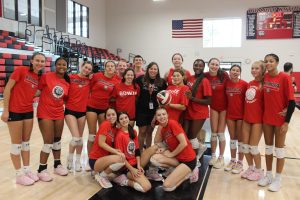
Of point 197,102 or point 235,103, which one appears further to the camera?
point 235,103

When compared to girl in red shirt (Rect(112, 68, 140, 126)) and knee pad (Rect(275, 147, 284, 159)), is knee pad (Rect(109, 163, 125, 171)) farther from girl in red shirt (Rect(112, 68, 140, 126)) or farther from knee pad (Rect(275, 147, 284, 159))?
knee pad (Rect(275, 147, 284, 159))

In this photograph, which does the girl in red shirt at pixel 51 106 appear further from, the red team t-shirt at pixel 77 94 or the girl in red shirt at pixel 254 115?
the girl in red shirt at pixel 254 115

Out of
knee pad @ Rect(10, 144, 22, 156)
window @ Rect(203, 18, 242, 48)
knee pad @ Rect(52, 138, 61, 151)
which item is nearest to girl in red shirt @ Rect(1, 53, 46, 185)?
knee pad @ Rect(10, 144, 22, 156)

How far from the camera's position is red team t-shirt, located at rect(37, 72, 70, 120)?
3211mm

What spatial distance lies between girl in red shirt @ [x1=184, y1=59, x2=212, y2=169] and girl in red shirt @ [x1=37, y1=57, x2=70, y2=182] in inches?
61.4

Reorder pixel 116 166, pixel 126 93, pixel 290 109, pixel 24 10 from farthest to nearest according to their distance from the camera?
pixel 24 10 → pixel 126 93 → pixel 116 166 → pixel 290 109

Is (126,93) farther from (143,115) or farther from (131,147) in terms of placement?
(131,147)

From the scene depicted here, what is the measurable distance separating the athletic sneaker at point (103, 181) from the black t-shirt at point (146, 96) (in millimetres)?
964

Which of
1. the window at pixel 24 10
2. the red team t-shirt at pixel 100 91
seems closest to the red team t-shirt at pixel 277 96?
the red team t-shirt at pixel 100 91

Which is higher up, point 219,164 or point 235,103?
point 235,103

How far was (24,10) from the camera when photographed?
40.0 ft

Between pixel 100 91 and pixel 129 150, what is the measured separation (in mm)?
846

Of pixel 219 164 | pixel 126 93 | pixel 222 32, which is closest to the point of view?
Result: pixel 126 93

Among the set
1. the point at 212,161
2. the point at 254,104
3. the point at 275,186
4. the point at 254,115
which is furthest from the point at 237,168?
the point at 254,104
